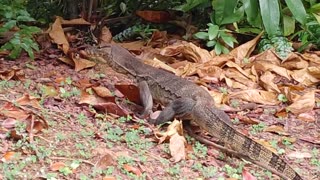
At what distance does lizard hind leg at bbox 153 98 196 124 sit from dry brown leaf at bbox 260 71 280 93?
1044 millimetres

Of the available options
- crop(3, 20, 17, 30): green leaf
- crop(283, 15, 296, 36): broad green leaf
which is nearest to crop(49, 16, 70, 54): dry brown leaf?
crop(3, 20, 17, 30): green leaf

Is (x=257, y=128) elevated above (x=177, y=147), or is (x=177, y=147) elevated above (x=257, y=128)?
(x=177, y=147)

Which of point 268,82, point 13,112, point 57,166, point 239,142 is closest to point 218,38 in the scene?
point 268,82

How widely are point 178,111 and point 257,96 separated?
0.91 metres

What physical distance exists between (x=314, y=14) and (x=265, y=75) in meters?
1.01

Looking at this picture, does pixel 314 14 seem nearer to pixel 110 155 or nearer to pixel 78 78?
pixel 78 78

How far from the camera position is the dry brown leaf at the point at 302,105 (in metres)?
4.40

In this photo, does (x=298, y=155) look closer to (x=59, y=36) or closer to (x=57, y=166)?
(x=57, y=166)

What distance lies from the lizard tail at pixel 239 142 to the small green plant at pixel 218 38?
1.73 metres

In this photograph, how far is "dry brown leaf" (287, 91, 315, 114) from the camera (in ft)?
14.4

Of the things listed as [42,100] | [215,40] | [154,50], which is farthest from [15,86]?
[215,40]

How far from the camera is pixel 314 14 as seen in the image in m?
5.64

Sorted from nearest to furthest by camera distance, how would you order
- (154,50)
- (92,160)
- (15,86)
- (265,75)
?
(92,160)
(15,86)
(265,75)
(154,50)

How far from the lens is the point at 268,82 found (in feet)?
16.0
